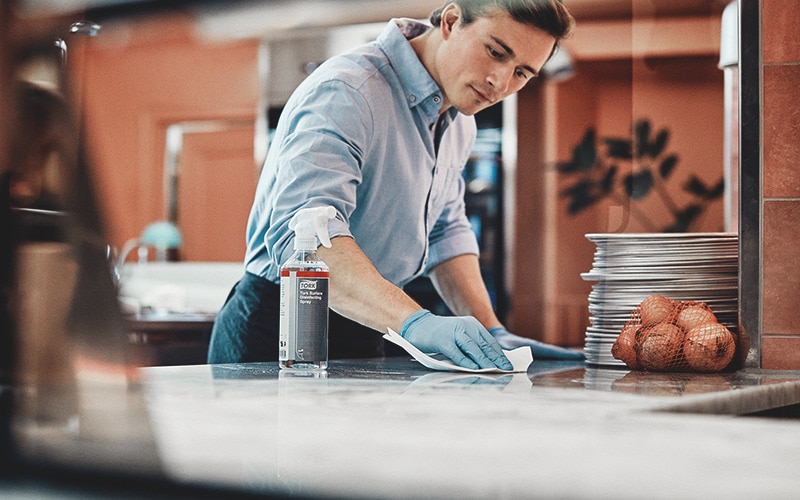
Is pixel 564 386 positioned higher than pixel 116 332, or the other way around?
pixel 116 332

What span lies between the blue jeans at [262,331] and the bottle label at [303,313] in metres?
0.49

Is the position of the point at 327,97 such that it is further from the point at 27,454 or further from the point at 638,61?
the point at 638,61

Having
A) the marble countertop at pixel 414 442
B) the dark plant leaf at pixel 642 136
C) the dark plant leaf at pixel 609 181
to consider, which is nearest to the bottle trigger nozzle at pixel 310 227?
the marble countertop at pixel 414 442

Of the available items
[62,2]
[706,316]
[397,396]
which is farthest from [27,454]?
[706,316]

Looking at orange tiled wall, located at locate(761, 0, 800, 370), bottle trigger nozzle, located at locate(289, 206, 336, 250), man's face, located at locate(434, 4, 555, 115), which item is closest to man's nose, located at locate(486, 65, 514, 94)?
man's face, located at locate(434, 4, 555, 115)

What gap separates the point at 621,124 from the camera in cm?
454

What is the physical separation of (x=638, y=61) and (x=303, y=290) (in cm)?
368

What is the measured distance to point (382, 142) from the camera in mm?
1730

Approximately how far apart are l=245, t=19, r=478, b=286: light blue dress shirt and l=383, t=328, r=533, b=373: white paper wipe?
0.20 meters

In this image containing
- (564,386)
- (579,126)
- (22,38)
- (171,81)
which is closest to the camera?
(22,38)

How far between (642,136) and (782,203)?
3134mm

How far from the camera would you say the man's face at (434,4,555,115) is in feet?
5.57

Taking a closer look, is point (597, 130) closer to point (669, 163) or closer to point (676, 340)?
point (669, 163)

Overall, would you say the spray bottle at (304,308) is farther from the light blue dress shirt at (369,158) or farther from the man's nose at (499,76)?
the man's nose at (499,76)
